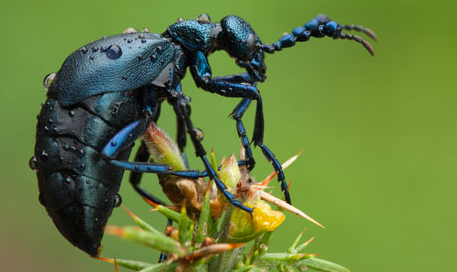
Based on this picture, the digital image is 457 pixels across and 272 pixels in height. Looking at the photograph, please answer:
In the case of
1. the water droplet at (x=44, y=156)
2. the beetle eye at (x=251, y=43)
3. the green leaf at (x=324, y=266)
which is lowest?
the green leaf at (x=324, y=266)

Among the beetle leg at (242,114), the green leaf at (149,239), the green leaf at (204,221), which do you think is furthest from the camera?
the beetle leg at (242,114)

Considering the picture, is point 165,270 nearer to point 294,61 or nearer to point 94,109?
point 94,109

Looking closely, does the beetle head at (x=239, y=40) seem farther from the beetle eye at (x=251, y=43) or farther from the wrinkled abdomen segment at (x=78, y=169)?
the wrinkled abdomen segment at (x=78, y=169)

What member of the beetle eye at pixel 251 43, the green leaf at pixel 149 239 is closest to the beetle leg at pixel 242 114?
the beetle eye at pixel 251 43

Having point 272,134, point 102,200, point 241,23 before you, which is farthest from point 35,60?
point 102,200

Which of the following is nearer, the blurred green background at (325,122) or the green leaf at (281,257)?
the green leaf at (281,257)

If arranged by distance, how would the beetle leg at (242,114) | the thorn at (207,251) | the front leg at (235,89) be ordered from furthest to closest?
the front leg at (235,89), the beetle leg at (242,114), the thorn at (207,251)

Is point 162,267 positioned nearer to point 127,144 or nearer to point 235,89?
point 127,144

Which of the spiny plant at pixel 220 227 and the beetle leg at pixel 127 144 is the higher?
the beetle leg at pixel 127 144
